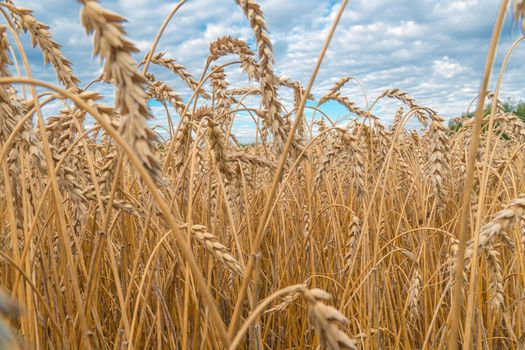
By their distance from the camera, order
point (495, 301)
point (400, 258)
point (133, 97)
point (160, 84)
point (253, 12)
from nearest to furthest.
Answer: point (133, 97) → point (253, 12) → point (495, 301) → point (160, 84) → point (400, 258)

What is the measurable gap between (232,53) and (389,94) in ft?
4.12

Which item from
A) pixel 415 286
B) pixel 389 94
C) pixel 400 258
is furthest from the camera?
pixel 389 94

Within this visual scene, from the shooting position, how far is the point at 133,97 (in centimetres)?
58

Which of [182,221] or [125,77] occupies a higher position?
[125,77]

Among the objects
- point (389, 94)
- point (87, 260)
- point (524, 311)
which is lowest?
point (524, 311)

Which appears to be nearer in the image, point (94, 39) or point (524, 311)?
point (94, 39)

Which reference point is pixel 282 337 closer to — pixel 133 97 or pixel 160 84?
pixel 160 84

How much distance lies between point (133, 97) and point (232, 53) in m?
1.33

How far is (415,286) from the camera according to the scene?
1573 millimetres

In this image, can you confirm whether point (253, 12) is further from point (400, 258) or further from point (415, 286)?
point (400, 258)

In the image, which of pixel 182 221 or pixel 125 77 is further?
pixel 182 221

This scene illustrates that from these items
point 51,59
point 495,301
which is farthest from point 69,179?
point 495,301

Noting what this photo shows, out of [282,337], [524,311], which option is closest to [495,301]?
[524,311]

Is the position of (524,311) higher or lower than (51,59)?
lower
